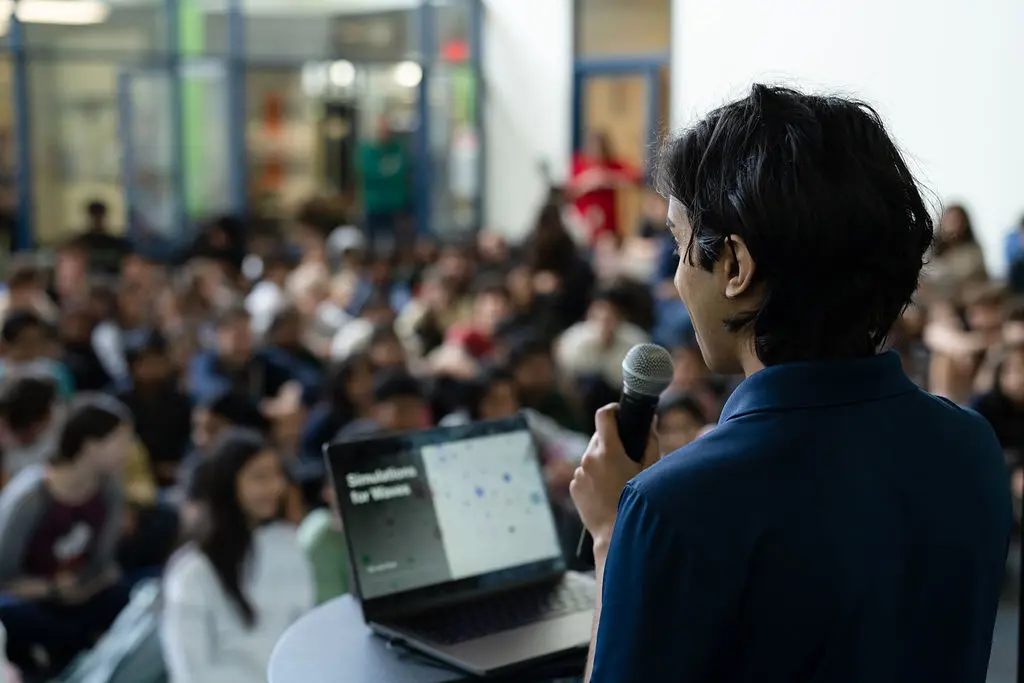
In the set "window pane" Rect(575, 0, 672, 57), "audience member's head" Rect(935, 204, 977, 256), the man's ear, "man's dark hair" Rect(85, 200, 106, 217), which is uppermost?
"window pane" Rect(575, 0, 672, 57)

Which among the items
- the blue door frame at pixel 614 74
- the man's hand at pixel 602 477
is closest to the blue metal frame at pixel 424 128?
the blue door frame at pixel 614 74

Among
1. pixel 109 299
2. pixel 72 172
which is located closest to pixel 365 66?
pixel 72 172

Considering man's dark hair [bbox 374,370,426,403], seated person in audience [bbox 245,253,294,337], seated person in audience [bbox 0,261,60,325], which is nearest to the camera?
man's dark hair [bbox 374,370,426,403]

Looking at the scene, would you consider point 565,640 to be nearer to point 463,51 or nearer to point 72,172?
point 72,172

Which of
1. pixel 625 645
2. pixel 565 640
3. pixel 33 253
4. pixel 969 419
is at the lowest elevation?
pixel 33 253

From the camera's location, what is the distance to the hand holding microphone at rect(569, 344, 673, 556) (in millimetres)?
1193

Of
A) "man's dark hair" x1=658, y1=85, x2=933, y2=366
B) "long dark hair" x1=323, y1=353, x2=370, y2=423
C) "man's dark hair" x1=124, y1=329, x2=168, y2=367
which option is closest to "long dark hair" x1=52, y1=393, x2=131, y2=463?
"long dark hair" x1=323, y1=353, x2=370, y2=423

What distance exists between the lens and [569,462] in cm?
386

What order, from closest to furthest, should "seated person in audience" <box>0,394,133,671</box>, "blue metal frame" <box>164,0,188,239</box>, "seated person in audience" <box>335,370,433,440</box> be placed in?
"seated person in audience" <box>0,394,133,671</box> < "seated person in audience" <box>335,370,433,440</box> < "blue metal frame" <box>164,0,188,239</box>

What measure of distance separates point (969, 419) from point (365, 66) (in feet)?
35.6

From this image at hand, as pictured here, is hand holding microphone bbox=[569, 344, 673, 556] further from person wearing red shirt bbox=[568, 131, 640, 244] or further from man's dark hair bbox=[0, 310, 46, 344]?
person wearing red shirt bbox=[568, 131, 640, 244]

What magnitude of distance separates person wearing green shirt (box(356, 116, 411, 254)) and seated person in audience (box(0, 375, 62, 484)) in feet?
22.7

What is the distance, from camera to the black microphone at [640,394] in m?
1.23

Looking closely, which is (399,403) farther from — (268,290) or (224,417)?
(268,290)
